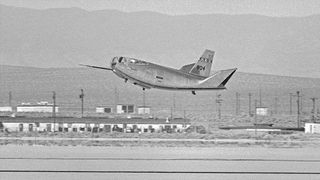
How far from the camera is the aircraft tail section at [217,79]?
18469mm

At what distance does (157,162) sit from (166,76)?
237 centimetres

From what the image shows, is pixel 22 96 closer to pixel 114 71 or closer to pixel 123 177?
pixel 114 71

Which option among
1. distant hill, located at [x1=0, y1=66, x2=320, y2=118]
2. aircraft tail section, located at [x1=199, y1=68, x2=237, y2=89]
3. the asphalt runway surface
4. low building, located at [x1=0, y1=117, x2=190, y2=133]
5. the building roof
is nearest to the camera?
the asphalt runway surface

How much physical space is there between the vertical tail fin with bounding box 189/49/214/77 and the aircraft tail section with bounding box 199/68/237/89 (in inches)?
7.3

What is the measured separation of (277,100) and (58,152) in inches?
257

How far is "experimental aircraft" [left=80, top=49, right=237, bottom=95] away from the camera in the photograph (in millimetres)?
18375

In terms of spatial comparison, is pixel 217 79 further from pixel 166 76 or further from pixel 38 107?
pixel 38 107

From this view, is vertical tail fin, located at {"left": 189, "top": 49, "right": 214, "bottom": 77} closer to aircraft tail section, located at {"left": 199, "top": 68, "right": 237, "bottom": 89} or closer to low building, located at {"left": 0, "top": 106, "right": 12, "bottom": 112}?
aircraft tail section, located at {"left": 199, "top": 68, "right": 237, "bottom": 89}

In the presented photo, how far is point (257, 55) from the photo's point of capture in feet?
70.5

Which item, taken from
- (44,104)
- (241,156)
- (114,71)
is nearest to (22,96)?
(44,104)

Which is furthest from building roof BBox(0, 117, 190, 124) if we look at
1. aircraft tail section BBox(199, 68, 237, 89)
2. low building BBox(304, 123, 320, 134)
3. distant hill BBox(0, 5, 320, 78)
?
aircraft tail section BBox(199, 68, 237, 89)

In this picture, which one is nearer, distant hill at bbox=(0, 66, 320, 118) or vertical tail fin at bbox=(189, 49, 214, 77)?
vertical tail fin at bbox=(189, 49, 214, 77)

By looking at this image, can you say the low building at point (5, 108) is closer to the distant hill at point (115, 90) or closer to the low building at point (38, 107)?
the distant hill at point (115, 90)

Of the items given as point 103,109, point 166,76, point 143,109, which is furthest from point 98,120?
point 166,76
